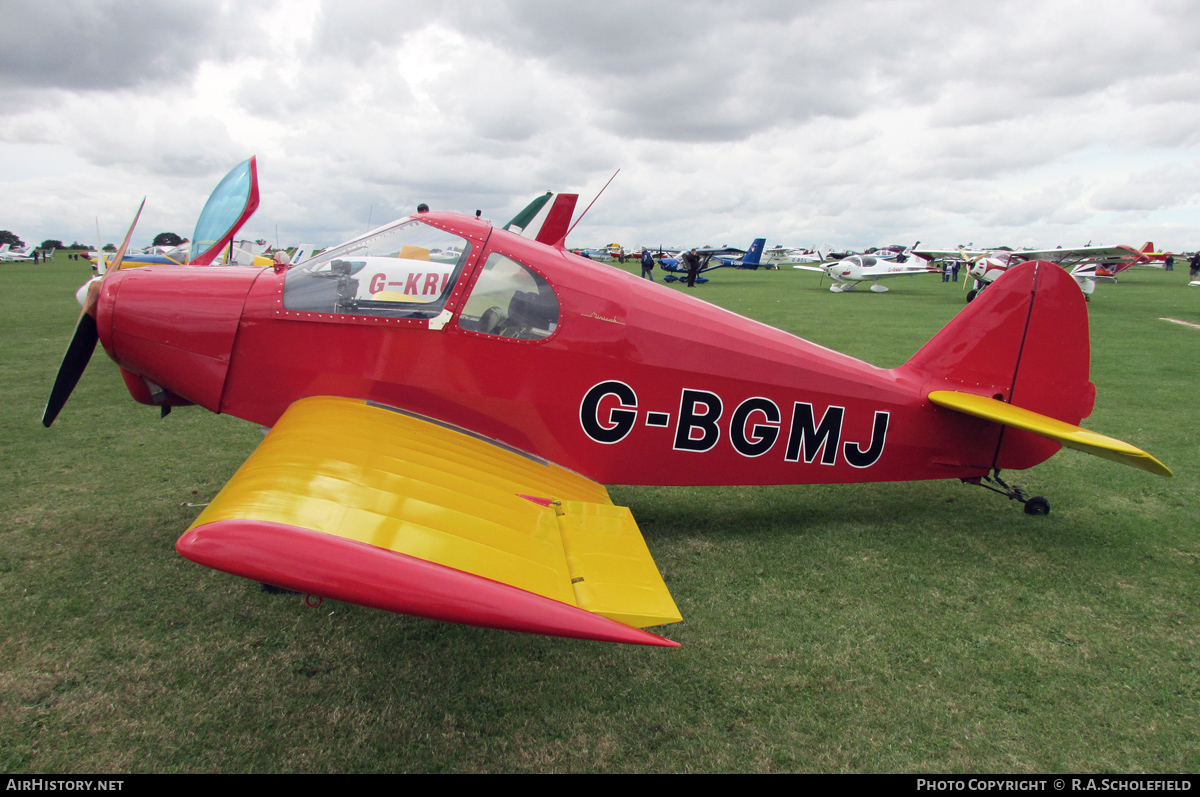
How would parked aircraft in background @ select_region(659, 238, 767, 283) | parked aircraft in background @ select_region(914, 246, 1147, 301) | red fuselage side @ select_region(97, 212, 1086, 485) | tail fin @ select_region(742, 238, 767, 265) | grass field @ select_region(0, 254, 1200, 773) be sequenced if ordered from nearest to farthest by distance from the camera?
grass field @ select_region(0, 254, 1200, 773) < red fuselage side @ select_region(97, 212, 1086, 485) < parked aircraft in background @ select_region(914, 246, 1147, 301) < parked aircraft in background @ select_region(659, 238, 767, 283) < tail fin @ select_region(742, 238, 767, 265)

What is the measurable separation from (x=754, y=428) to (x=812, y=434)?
41cm

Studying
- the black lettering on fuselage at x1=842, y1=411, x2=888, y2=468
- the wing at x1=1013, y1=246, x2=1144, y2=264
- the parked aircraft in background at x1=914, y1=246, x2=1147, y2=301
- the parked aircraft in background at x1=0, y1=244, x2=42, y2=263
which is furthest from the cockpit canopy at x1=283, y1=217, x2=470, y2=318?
the parked aircraft in background at x1=0, y1=244, x2=42, y2=263

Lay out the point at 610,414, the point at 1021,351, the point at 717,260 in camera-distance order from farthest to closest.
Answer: the point at 717,260 < the point at 1021,351 < the point at 610,414

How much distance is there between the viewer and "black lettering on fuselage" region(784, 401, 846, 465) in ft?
13.4

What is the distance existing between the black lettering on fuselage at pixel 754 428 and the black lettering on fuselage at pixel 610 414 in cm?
67

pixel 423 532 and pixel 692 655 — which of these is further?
pixel 692 655

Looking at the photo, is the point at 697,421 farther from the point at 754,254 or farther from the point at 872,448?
the point at 754,254

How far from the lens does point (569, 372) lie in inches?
149

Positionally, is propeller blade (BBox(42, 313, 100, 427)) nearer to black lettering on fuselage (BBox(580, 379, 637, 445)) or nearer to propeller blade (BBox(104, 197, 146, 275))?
propeller blade (BBox(104, 197, 146, 275))

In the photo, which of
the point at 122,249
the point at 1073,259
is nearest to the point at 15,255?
the point at 122,249

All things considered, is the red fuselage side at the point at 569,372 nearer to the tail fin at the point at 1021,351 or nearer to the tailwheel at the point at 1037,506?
the tail fin at the point at 1021,351

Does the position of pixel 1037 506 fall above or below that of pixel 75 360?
below

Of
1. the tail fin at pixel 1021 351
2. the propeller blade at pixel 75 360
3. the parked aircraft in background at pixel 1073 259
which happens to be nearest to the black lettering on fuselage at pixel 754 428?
the tail fin at pixel 1021 351

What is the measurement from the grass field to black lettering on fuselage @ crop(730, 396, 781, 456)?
72 cm
